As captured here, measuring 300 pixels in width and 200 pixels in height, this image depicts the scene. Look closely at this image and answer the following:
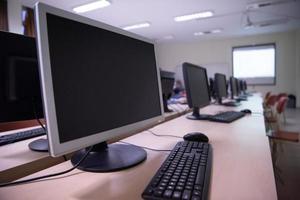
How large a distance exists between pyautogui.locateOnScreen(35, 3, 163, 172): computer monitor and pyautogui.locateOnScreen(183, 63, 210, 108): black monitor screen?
58 cm

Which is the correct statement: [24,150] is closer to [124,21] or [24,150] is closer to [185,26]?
[124,21]

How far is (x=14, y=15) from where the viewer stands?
4.75m

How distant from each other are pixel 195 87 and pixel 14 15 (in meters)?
4.82

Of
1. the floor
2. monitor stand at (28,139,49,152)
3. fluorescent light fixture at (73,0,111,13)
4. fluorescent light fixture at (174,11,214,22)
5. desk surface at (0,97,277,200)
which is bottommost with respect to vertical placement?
the floor

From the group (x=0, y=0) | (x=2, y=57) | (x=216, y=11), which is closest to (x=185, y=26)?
(x=216, y=11)

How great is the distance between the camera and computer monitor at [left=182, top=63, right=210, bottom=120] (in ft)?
5.14

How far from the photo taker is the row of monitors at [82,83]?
0.58 m

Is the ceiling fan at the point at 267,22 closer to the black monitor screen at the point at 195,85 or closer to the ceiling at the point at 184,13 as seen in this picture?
the ceiling at the point at 184,13

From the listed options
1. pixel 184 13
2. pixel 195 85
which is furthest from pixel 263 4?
pixel 195 85

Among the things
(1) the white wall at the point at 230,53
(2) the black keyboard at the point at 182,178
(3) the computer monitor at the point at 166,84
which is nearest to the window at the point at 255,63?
(1) the white wall at the point at 230,53

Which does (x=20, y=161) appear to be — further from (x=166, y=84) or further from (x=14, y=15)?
(x=14, y=15)

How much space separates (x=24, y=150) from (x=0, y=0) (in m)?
4.90

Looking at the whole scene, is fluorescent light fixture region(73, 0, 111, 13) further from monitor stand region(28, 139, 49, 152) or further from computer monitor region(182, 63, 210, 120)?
monitor stand region(28, 139, 49, 152)

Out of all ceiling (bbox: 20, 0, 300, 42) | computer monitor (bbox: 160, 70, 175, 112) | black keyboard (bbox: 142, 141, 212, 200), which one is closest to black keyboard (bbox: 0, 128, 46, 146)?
black keyboard (bbox: 142, 141, 212, 200)
